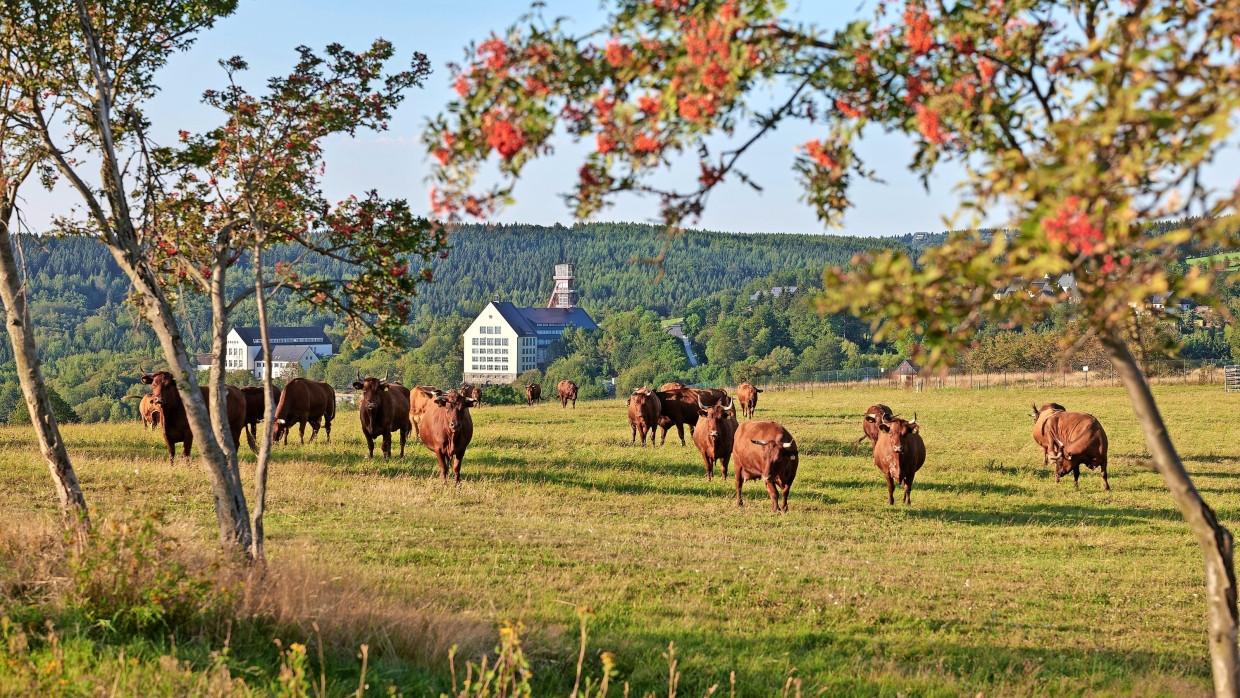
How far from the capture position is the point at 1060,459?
23.2 meters

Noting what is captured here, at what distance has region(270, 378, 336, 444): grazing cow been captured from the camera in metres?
25.1

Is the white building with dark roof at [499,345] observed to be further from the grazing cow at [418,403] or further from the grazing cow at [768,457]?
the grazing cow at [768,457]

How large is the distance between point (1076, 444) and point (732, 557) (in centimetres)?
1242

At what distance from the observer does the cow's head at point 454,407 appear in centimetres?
2036

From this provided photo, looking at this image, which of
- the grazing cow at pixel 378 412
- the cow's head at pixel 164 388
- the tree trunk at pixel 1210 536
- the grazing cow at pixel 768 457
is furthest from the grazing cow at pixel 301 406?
the tree trunk at pixel 1210 536

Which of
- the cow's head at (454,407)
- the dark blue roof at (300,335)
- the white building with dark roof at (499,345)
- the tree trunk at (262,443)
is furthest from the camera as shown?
the dark blue roof at (300,335)

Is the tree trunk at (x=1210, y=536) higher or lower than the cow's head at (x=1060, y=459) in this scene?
higher

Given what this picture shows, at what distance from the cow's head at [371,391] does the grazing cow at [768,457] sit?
9171mm

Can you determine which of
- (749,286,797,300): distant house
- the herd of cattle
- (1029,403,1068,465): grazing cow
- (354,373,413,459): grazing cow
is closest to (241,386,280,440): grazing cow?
the herd of cattle

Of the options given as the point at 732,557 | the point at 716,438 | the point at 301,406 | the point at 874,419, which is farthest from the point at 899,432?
the point at 301,406

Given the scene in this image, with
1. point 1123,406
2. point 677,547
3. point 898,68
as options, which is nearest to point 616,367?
point 1123,406

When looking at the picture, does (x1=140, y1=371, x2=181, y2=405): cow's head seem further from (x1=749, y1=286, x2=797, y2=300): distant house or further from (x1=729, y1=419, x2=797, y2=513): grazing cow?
(x1=749, y1=286, x2=797, y2=300): distant house

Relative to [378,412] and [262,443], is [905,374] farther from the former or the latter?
[262,443]

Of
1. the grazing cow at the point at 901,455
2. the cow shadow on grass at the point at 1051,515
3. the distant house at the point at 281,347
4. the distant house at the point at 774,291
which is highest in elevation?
the distant house at the point at 774,291
